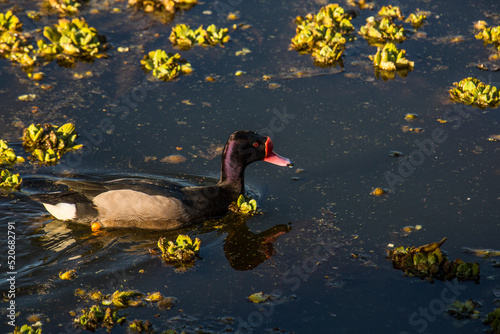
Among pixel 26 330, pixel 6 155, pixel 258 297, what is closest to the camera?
pixel 26 330

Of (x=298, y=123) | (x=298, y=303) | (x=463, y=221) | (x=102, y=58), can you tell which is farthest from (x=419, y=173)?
(x=102, y=58)

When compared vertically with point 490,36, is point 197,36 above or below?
below

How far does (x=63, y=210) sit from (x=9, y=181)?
868mm

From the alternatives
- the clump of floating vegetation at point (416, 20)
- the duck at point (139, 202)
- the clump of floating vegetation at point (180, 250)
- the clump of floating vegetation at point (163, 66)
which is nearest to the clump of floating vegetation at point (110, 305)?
the clump of floating vegetation at point (180, 250)

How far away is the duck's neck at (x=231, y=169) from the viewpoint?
7.14 meters

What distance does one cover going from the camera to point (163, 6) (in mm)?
A: 11594

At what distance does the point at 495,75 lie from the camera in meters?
9.45

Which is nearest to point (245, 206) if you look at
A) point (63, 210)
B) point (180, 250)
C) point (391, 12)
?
point (180, 250)

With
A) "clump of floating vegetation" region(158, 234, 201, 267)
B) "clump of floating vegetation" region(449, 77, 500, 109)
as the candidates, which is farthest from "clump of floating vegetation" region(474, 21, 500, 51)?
"clump of floating vegetation" region(158, 234, 201, 267)

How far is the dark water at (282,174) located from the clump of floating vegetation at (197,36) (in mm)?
186

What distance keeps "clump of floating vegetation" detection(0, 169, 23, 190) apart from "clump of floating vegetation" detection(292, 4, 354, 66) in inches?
202

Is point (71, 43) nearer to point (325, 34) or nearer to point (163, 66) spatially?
point (163, 66)

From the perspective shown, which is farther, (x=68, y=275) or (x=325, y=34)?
(x=325, y=34)

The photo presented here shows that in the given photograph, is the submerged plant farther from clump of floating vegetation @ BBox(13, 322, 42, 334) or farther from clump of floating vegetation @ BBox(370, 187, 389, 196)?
clump of floating vegetation @ BBox(13, 322, 42, 334)
